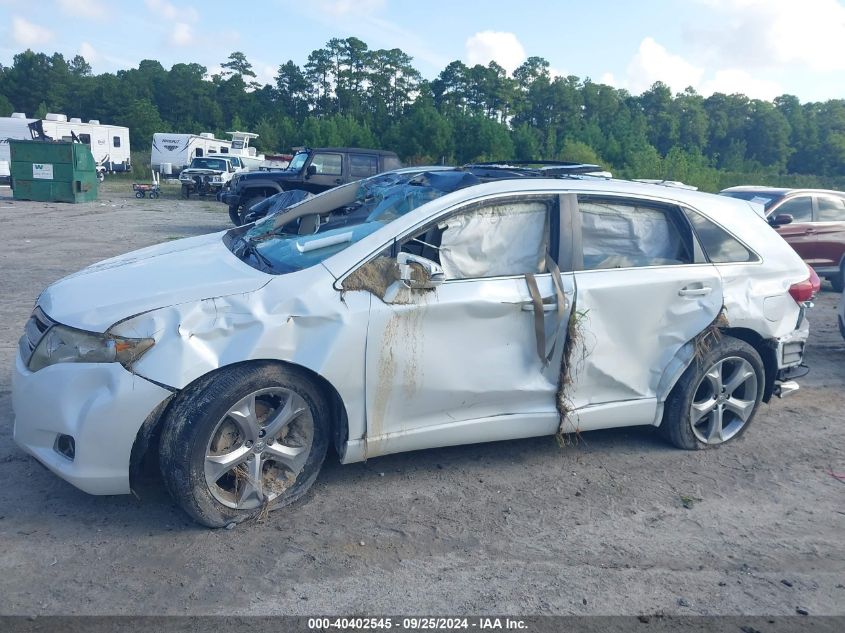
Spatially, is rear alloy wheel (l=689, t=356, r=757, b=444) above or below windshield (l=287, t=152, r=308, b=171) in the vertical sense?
below

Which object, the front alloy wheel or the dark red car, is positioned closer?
the front alloy wheel

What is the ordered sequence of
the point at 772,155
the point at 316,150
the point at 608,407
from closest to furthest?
the point at 608,407
the point at 316,150
the point at 772,155

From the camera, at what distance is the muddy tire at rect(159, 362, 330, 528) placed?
3.52 metres

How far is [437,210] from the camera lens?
421 cm

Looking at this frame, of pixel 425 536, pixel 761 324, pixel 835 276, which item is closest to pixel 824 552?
pixel 761 324

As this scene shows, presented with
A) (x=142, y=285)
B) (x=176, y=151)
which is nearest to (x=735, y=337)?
(x=142, y=285)

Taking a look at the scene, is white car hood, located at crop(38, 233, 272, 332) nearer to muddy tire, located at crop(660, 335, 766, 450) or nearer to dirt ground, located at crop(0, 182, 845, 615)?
dirt ground, located at crop(0, 182, 845, 615)

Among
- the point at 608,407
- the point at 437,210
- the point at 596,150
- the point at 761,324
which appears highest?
the point at 596,150

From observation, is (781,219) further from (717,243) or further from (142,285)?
(142,285)

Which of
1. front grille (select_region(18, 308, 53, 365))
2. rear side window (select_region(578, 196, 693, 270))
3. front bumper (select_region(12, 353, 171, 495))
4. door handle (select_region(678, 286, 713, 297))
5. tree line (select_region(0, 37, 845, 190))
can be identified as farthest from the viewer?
tree line (select_region(0, 37, 845, 190))

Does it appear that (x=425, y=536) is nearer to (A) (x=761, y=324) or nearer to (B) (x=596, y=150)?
(A) (x=761, y=324)

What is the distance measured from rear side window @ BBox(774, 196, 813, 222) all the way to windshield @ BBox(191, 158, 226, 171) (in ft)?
88.1

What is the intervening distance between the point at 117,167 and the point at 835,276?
43797 millimetres

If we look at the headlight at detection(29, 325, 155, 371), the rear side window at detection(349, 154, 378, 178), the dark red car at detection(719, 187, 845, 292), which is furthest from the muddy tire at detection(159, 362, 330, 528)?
the rear side window at detection(349, 154, 378, 178)
